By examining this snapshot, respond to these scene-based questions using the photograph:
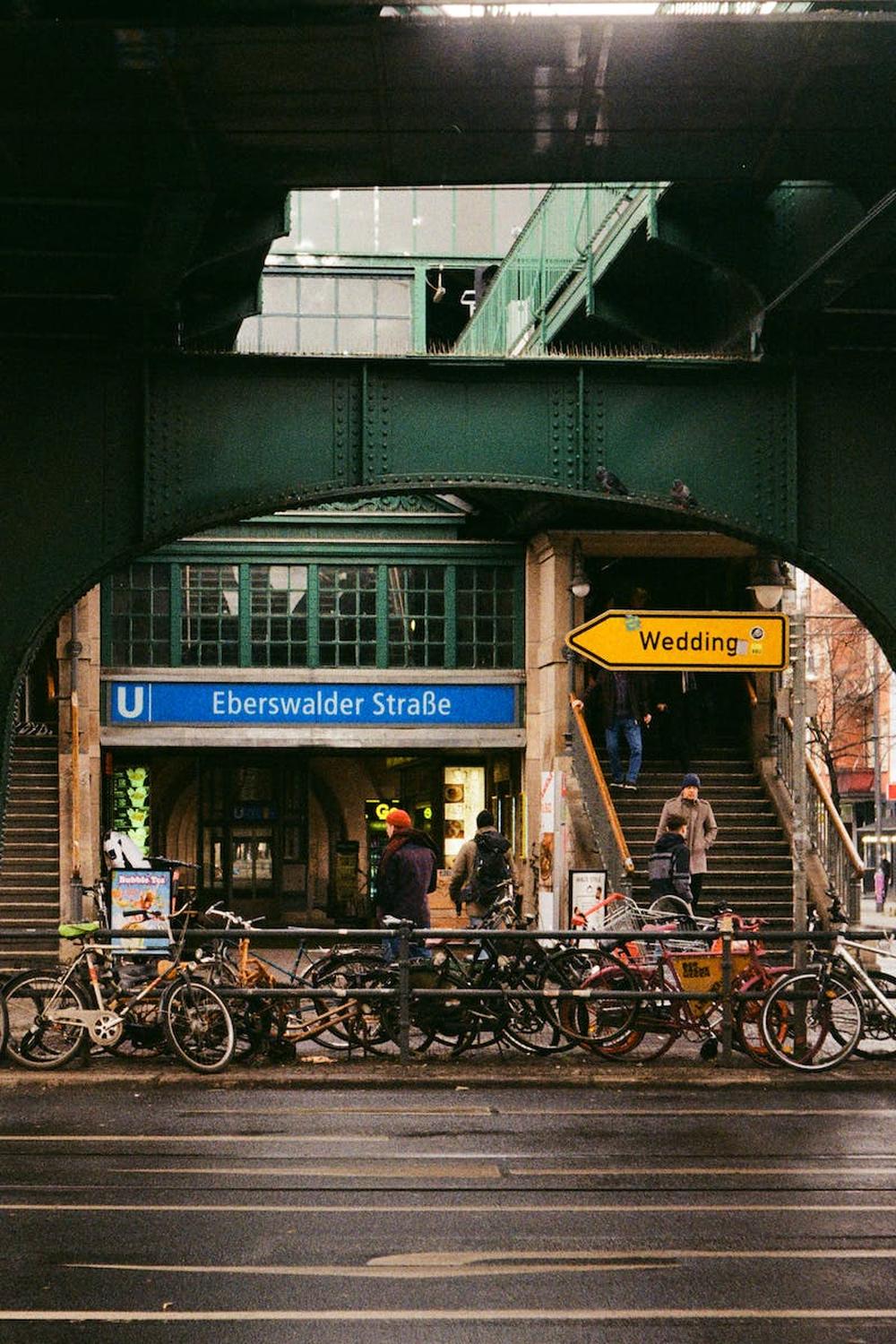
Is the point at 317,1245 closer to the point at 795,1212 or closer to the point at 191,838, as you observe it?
the point at 795,1212

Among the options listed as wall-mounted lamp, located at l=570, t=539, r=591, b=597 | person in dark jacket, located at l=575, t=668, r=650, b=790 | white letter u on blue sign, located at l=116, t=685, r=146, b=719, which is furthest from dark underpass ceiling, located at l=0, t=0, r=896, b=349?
white letter u on blue sign, located at l=116, t=685, r=146, b=719

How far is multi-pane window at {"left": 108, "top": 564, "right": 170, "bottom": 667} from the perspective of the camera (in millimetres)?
28156

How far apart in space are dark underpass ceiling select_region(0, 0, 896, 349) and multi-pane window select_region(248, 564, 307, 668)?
16.4m

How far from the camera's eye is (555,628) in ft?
87.4

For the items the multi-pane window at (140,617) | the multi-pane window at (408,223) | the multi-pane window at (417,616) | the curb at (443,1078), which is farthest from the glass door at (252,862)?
the curb at (443,1078)

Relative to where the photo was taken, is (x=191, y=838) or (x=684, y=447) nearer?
(x=684, y=447)

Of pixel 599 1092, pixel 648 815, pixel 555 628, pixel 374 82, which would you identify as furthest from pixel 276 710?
pixel 374 82

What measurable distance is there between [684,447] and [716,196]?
200 centimetres

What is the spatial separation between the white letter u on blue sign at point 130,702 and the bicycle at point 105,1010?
1357cm

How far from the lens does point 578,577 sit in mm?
25734

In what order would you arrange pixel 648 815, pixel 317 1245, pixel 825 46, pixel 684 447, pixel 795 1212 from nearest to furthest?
pixel 317 1245, pixel 795 1212, pixel 825 46, pixel 684 447, pixel 648 815

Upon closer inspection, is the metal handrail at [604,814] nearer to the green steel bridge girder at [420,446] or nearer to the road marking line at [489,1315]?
the green steel bridge girder at [420,446]

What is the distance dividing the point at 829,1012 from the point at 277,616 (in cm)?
1596

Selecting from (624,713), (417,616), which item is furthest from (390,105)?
(417,616)
